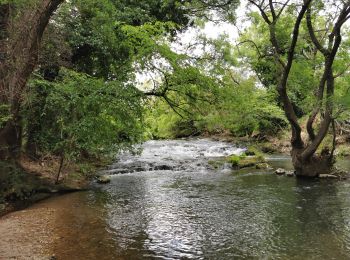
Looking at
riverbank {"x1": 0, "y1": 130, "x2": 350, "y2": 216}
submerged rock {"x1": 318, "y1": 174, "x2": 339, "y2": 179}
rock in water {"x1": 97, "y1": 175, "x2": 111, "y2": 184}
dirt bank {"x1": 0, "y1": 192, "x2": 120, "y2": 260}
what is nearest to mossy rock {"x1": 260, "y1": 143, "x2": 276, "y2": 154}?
riverbank {"x1": 0, "y1": 130, "x2": 350, "y2": 216}

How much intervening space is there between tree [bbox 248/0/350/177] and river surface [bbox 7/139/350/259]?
141 cm

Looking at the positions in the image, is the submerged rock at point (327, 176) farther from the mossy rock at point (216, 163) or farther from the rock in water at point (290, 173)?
the mossy rock at point (216, 163)

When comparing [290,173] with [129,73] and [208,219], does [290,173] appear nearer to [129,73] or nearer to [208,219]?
[208,219]

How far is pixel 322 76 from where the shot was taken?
15.3 m

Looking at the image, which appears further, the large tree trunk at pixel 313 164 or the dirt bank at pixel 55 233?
the large tree trunk at pixel 313 164

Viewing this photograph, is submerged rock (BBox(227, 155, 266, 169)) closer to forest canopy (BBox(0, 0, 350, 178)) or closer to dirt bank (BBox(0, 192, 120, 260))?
forest canopy (BBox(0, 0, 350, 178))

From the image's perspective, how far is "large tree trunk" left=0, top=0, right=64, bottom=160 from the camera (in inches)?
439

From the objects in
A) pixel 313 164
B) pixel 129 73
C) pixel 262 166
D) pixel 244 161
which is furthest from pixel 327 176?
pixel 129 73

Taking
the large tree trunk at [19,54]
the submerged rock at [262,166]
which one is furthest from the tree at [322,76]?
the large tree trunk at [19,54]

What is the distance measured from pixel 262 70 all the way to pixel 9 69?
1275cm

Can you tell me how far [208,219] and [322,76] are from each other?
9.33 m

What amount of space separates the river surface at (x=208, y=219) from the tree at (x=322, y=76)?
141 cm

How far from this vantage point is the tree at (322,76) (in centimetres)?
1373

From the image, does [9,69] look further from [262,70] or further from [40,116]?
[262,70]
